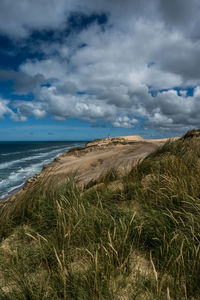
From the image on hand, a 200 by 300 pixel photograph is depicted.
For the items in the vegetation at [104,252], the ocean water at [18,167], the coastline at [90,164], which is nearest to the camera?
the vegetation at [104,252]

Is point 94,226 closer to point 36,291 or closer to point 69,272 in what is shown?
point 69,272

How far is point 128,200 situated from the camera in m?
3.25

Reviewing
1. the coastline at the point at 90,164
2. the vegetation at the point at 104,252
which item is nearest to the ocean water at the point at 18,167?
the coastline at the point at 90,164

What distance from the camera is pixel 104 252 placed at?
5.76 feet

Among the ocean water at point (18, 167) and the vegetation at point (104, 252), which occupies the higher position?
the vegetation at point (104, 252)

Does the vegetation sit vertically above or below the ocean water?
above

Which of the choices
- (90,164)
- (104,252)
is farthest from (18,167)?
(104,252)

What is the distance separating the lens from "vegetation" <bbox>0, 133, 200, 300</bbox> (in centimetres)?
149

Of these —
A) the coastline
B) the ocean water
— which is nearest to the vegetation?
the coastline

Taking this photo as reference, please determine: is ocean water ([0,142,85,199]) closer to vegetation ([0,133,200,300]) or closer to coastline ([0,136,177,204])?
coastline ([0,136,177,204])

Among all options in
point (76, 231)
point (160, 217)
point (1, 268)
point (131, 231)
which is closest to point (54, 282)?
point (76, 231)

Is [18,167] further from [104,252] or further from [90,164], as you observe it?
[104,252]

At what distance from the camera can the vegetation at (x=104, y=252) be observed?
58.6 inches

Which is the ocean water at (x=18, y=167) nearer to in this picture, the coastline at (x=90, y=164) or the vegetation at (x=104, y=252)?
the coastline at (x=90, y=164)
